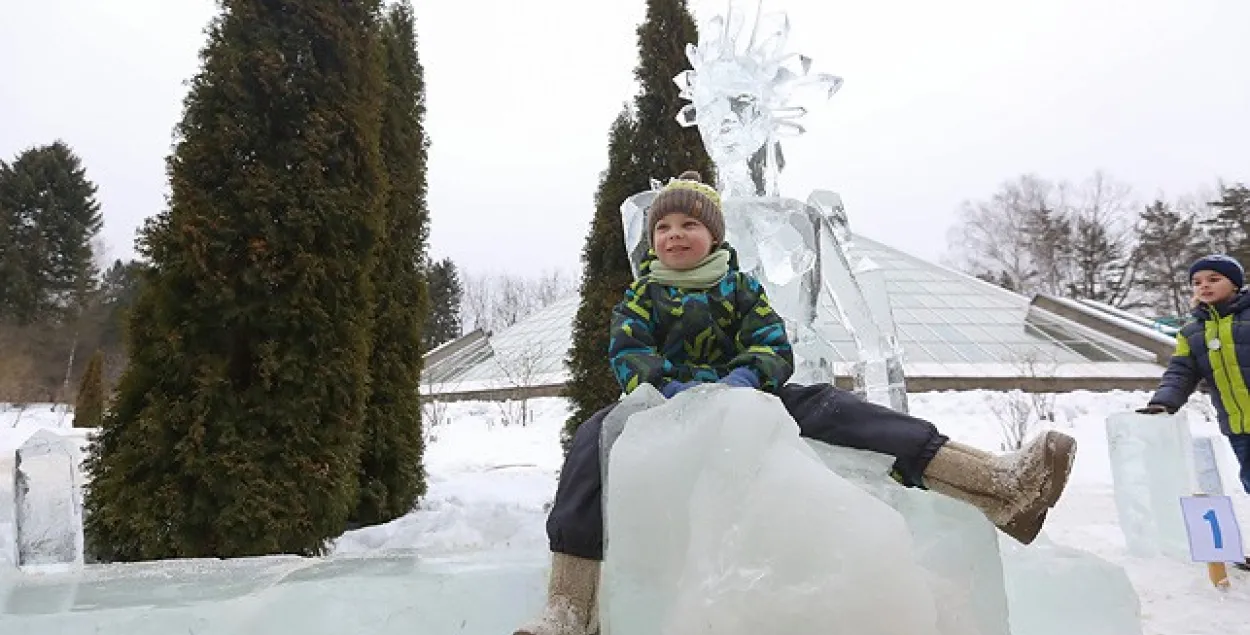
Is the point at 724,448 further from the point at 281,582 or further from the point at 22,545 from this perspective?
the point at 22,545

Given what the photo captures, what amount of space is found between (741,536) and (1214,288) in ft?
14.4

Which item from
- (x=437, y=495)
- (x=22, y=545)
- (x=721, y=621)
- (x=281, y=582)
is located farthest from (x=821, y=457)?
(x=437, y=495)

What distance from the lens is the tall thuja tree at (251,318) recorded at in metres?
3.94

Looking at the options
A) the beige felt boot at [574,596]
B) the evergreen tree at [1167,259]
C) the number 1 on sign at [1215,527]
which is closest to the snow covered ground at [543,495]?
the number 1 on sign at [1215,527]

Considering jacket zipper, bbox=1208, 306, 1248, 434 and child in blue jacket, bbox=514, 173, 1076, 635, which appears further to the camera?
jacket zipper, bbox=1208, 306, 1248, 434

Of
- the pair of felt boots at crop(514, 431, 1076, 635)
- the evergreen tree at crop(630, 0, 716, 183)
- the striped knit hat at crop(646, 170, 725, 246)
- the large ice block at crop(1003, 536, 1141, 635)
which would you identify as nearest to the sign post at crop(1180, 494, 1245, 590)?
the large ice block at crop(1003, 536, 1141, 635)

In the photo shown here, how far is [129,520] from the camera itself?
385 centimetres

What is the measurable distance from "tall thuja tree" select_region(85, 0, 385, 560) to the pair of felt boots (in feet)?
9.40

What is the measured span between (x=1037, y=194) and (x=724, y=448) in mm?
41847

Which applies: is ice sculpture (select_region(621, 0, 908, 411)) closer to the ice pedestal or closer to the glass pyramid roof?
the ice pedestal

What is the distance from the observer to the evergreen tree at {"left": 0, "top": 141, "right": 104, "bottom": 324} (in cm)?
2817

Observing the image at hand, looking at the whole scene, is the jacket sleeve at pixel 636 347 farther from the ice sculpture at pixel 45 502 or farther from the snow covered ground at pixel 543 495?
the ice sculpture at pixel 45 502

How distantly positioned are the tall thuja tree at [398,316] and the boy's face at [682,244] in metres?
3.53

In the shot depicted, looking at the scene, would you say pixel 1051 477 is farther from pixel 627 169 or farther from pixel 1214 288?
pixel 627 169
